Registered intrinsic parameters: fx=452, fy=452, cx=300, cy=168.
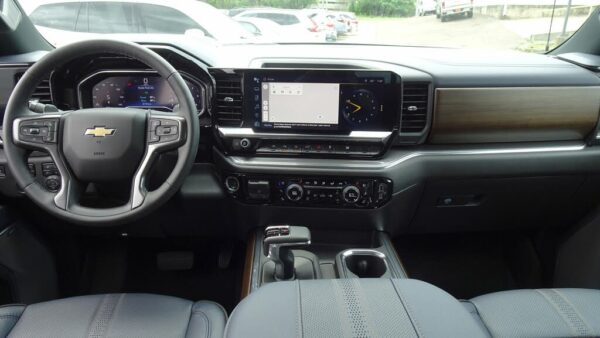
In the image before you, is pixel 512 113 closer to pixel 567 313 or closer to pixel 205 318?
pixel 567 313

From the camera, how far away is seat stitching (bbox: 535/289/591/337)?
1.19m

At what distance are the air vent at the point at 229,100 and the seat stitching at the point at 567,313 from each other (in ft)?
3.89

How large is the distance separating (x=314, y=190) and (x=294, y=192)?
Result: 0.08 m

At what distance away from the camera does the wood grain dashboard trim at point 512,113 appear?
172cm

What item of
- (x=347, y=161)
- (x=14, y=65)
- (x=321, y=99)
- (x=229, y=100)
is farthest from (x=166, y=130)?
(x=14, y=65)

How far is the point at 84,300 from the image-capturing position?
4.47 ft

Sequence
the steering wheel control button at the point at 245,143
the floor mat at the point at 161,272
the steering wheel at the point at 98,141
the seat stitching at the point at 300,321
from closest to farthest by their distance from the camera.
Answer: the seat stitching at the point at 300,321 < the steering wheel at the point at 98,141 < the steering wheel control button at the point at 245,143 < the floor mat at the point at 161,272

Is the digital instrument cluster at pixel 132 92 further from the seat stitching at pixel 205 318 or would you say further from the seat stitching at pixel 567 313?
the seat stitching at pixel 567 313

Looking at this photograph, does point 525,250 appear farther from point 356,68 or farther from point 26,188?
point 26,188

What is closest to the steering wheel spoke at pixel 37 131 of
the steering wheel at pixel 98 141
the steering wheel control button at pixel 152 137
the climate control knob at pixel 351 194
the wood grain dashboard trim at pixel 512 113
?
the steering wheel at pixel 98 141

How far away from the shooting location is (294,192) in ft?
5.85

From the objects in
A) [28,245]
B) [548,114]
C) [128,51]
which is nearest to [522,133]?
[548,114]

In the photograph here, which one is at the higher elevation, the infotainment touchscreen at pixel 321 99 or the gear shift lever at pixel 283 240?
the infotainment touchscreen at pixel 321 99

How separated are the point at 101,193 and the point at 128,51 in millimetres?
598
